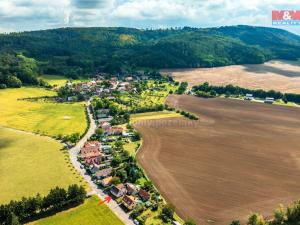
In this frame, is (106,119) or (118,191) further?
(106,119)

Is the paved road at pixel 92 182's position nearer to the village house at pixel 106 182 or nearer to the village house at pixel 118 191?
the village house at pixel 106 182

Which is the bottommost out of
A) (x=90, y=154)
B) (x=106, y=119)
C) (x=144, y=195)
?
(x=144, y=195)

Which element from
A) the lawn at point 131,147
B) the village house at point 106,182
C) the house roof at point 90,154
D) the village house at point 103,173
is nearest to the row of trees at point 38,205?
the village house at point 106,182

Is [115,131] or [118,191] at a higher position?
[115,131]

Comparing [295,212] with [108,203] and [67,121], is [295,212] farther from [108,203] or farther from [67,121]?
[67,121]

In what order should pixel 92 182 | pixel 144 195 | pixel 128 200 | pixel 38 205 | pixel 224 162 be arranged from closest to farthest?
1. pixel 38 205
2. pixel 128 200
3. pixel 144 195
4. pixel 92 182
5. pixel 224 162

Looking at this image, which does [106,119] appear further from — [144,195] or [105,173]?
[144,195]

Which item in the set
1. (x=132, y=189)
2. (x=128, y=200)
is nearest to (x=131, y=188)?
(x=132, y=189)
